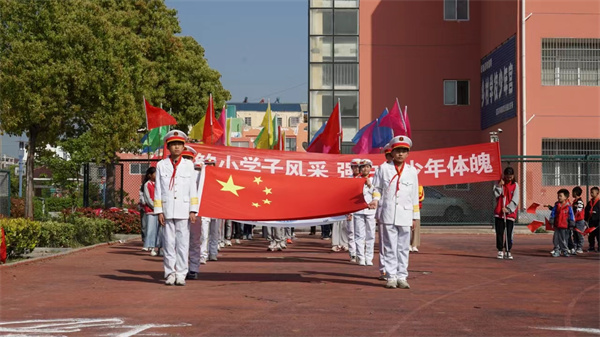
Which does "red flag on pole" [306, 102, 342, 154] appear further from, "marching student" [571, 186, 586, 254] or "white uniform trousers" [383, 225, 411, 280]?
"white uniform trousers" [383, 225, 411, 280]

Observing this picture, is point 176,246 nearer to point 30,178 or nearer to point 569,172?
point 30,178

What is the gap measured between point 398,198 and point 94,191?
2427cm

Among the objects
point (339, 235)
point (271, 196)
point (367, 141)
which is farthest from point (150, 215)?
point (367, 141)

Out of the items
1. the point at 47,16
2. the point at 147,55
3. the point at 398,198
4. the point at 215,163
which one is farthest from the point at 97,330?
the point at 147,55

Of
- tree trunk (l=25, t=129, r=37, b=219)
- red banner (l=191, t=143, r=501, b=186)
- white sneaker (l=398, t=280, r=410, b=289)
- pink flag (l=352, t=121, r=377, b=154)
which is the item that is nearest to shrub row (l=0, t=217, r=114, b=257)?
red banner (l=191, t=143, r=501, b=186)

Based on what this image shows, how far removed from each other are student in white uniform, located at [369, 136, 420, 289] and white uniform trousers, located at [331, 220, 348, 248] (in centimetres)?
848

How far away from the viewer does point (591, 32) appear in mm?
37812

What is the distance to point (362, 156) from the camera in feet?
75.8

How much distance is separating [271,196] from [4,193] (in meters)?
12.1

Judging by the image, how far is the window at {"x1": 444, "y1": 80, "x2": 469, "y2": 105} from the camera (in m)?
48.9

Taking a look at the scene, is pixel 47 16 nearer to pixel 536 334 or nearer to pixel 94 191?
pixel 94 191

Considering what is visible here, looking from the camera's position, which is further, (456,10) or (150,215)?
(456,10)

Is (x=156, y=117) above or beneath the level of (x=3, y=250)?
above

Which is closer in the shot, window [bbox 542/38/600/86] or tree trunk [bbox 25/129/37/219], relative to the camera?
tree trunk [bbox 25/129/37/219]
